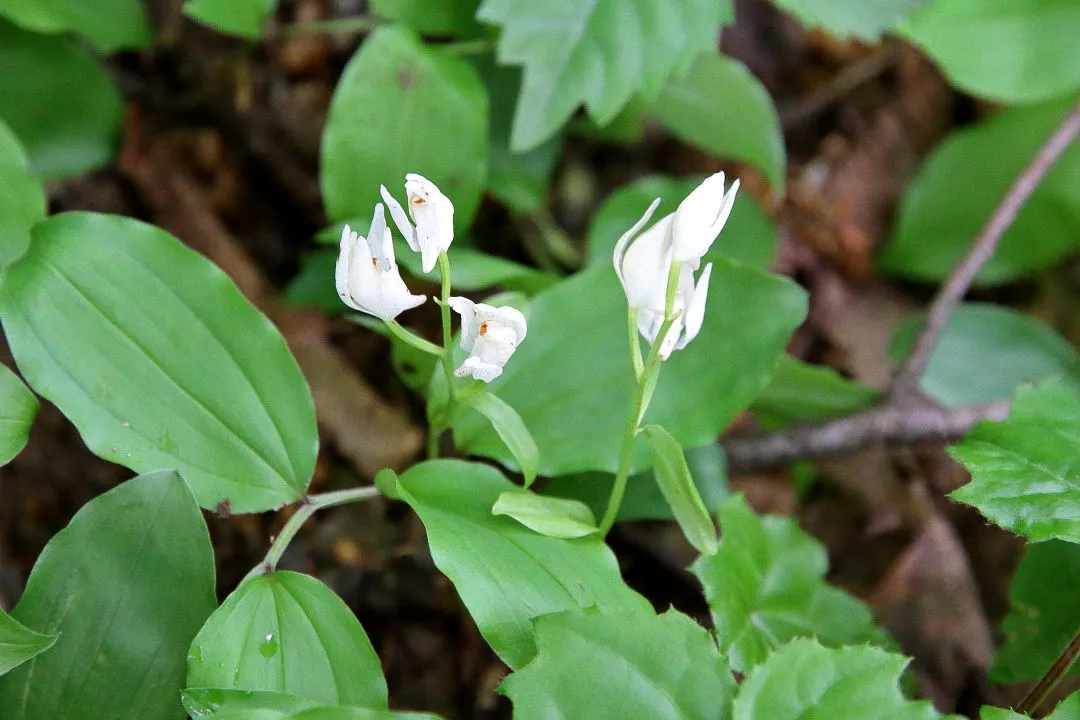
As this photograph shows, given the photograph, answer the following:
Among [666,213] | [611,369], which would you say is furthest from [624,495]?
[666,213]

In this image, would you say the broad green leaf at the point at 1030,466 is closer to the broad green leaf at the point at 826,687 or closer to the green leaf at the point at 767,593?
the broad green leaf at the point at 826,687

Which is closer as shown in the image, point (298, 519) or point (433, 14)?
point (298, 519)

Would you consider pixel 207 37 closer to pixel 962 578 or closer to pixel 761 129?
pixel 761 129

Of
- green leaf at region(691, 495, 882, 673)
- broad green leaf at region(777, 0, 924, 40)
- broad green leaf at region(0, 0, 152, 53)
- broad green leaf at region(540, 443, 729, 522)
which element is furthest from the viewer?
broad green leaf at region(777, 0, 924, 40)

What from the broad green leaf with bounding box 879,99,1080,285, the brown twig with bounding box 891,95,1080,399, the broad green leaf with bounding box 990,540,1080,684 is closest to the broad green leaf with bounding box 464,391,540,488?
the broad green leaf with bounding box 990,540,1080,684

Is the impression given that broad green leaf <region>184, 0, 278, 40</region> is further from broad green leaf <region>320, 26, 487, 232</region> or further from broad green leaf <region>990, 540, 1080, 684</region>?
broad green leaf <region>990, 540, 1080, 684</region>

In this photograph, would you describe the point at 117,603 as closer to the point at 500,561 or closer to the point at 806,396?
the point at 500,561

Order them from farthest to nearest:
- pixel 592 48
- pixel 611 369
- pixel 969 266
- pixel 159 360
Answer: pixel 969 266 < pixel 592 48 < pixel 611 369 < pixel 159 360
